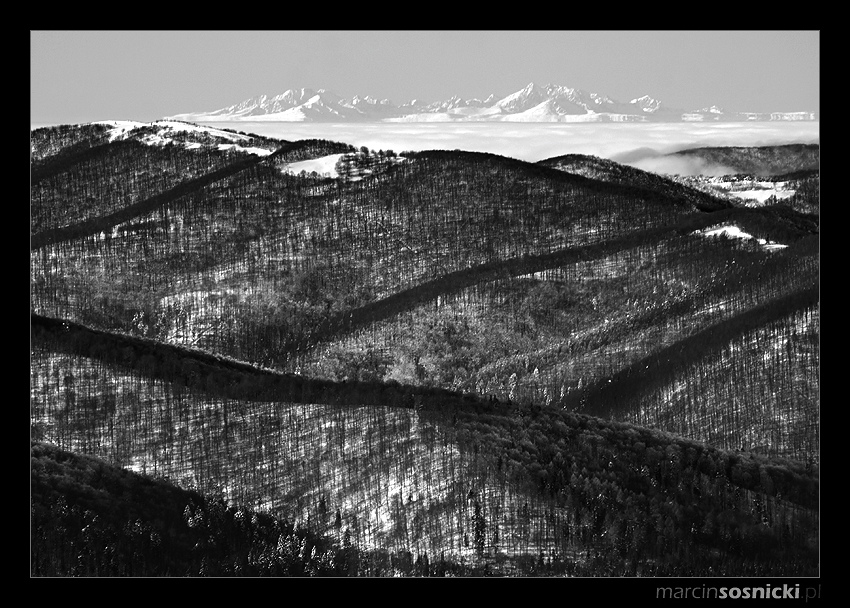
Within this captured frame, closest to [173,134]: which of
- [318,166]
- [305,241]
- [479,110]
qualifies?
[318,166]

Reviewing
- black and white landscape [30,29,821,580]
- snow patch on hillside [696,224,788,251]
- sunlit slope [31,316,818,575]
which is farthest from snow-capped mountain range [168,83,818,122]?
sunlit slope [31,316,818,575]

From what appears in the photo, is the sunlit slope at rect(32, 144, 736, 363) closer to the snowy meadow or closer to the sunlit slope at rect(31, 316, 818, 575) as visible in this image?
the snowy meadow

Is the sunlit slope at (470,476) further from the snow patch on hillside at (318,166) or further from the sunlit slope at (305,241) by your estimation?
the snow patch on hillside at (318,166)

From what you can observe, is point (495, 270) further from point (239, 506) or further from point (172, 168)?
point (239, 506)

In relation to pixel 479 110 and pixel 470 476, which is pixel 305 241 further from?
pixel 470 476

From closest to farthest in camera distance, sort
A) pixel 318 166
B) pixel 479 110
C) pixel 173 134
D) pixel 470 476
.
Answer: pixel 470 476 → pixel 479 110 → pixel 318 166 → pixel 173 134

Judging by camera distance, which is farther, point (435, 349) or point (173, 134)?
point (173, 134)
